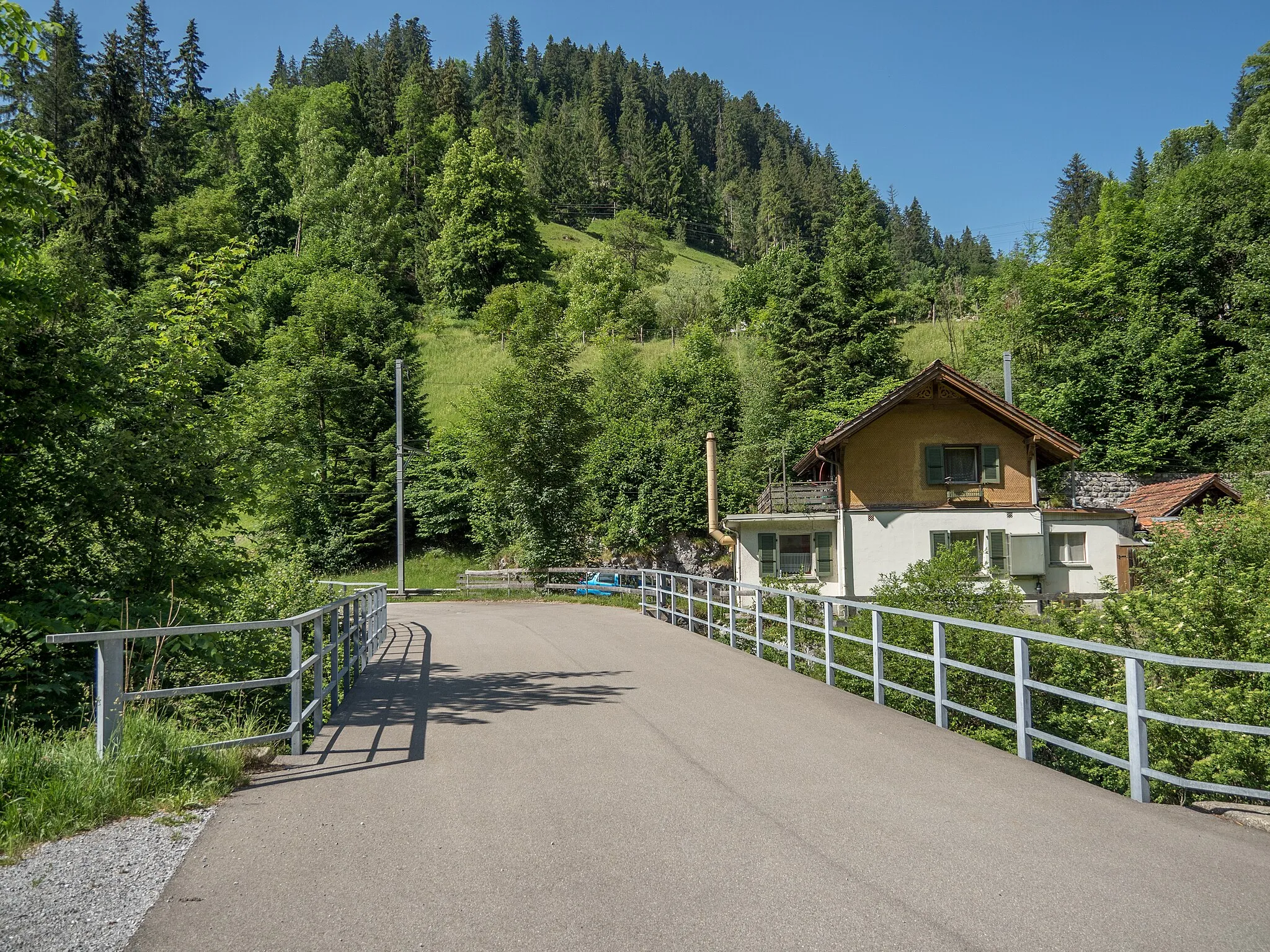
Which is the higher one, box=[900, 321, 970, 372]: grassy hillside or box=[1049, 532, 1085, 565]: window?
box=[900, 321, 970, 372]: grassy hillside

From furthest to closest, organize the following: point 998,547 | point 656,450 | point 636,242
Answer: point 636,242, point 656,450, point 998,547

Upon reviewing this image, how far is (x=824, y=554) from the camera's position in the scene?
3288 centimetres

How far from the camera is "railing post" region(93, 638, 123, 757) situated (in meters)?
6.05

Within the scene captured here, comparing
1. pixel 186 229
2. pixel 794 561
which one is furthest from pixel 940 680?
pixel 186 229

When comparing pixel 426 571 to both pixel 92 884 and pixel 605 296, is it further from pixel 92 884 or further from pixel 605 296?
pixel 605 296

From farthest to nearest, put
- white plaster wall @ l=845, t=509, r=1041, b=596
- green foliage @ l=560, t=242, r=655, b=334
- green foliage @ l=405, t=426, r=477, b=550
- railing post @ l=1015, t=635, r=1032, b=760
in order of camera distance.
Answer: green foliage @ l=560, t=242, r=655, b=334 → green foliage @ l=405, t=426, r=477, b=550 → white plaster wall @ l=845, t=509, r=1041, b=596 → railing post @ l=1015, t=635, r=1032, b=760

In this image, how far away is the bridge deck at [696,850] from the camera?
386 cm

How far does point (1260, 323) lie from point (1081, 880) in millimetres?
44420

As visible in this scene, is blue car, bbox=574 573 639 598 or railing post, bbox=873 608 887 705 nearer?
railing post, bbox=873 608 887 705

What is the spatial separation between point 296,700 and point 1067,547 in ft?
105

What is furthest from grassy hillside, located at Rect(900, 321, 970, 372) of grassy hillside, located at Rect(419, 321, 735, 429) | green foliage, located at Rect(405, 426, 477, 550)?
green foliage, located at Rect(405, 426, 477, 550)

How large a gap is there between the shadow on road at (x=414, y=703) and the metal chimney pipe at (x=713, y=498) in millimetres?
23154

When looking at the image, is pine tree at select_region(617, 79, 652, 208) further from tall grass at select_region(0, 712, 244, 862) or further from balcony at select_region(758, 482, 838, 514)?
tall grass at select_region(0, 712, 244, 862)

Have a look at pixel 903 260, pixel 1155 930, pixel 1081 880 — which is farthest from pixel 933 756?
pixel 903 260
